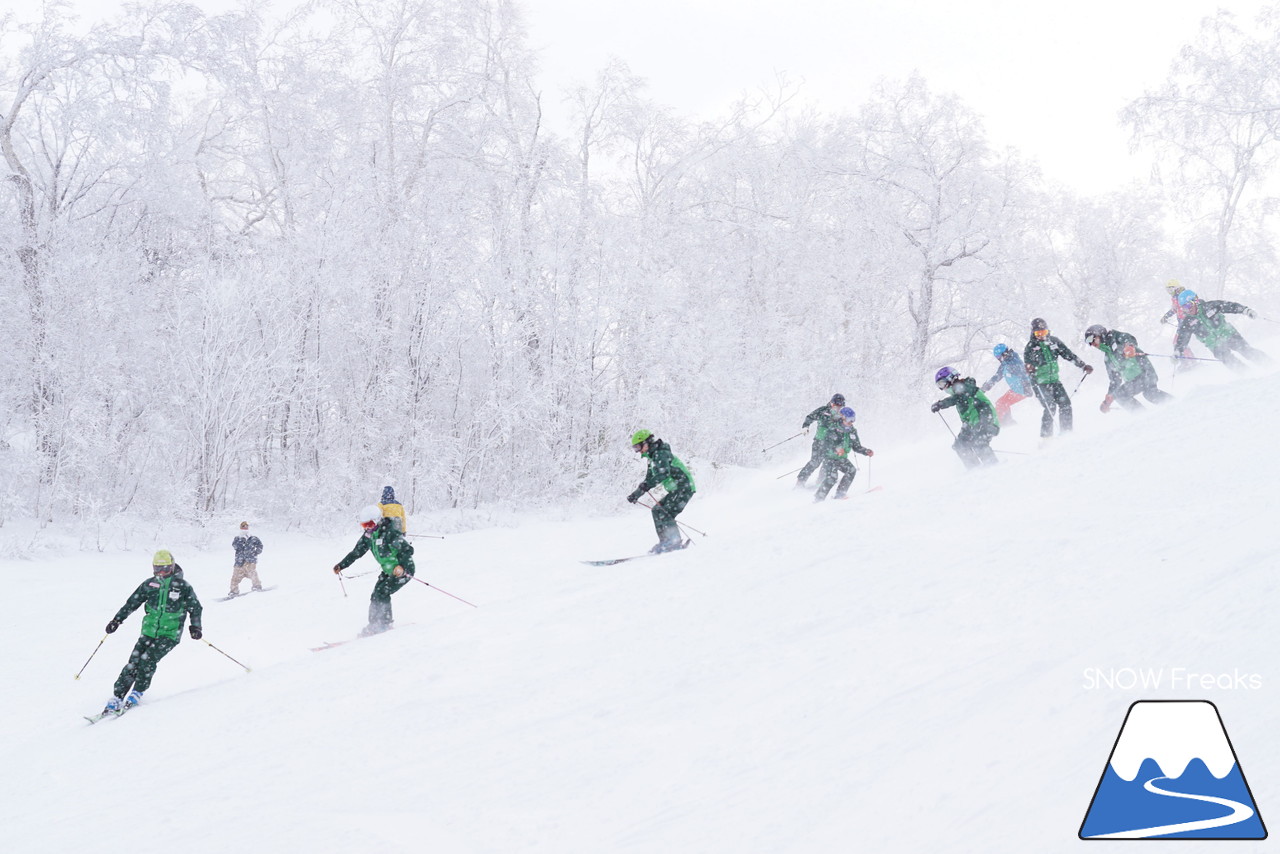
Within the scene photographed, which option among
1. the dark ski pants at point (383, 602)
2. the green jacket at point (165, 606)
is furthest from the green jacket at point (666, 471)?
the green jacket at point (165, 606)

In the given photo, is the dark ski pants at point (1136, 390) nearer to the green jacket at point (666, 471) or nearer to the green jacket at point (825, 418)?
the green jacket at point (825, 418)

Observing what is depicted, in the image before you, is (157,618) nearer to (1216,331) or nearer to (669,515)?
(669,515)

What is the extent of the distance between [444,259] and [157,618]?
41.7 feet

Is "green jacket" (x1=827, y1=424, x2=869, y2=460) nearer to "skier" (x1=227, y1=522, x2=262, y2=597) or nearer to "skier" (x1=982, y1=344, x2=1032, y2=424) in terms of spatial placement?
"skier" (x1=982, y1=344, x2=1032, y2=424)

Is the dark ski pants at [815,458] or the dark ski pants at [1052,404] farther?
the dark ski pants at [815,458]

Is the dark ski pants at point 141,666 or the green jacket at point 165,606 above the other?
the green jacket at point 165,606

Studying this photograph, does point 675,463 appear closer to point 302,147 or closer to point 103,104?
point 103,104

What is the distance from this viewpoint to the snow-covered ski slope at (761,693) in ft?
12.3

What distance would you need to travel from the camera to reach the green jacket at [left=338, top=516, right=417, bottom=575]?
359 inches

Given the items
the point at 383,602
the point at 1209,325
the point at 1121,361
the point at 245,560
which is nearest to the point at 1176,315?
the point at 1209,325

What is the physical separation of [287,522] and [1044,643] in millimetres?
15733

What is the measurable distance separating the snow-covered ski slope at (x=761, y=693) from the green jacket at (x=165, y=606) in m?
0.65

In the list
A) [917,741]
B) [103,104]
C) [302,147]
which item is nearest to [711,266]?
[302,147]

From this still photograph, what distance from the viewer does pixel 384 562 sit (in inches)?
359
